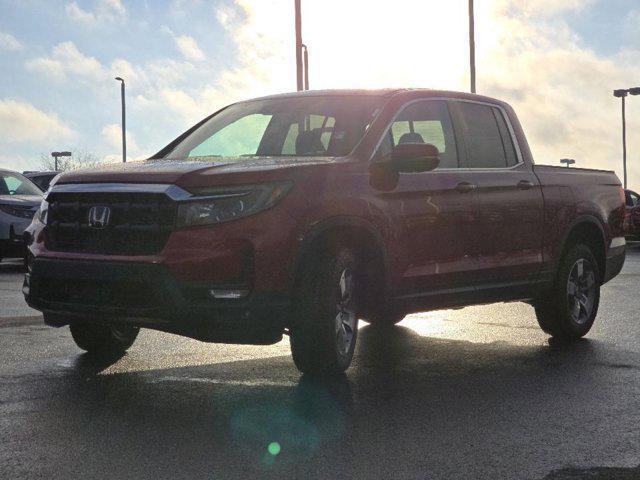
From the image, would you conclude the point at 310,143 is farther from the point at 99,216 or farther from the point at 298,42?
the point at 298,42

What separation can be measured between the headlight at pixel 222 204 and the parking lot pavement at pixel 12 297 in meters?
4.72

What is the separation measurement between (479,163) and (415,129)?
2.44 feet

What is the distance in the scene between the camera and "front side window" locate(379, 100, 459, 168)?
7.58 metres

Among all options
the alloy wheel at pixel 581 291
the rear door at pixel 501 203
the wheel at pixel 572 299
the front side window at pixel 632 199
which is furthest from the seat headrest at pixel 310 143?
the front side window at pixel 632 199

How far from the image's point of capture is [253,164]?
6.68 m

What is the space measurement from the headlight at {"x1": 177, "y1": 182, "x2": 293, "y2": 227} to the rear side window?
2350 mm

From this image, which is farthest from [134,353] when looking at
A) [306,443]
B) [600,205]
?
[600,205]

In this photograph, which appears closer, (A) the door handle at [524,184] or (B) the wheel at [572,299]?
(A) the door handle at [524,184]

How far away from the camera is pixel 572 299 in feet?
30.5

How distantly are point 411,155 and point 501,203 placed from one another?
1402 mm

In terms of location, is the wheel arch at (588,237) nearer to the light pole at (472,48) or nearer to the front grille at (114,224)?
the front grille at (114,224)

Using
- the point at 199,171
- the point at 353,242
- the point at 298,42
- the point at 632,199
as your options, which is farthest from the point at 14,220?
the point at 632,199

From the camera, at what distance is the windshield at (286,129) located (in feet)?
24.4

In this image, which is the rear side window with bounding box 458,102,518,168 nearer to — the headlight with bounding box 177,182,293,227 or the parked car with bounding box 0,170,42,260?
the headlight with bounding box 177,182,293,227
